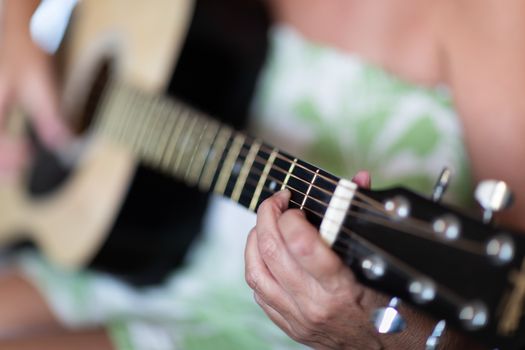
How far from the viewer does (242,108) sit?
0.85 metres

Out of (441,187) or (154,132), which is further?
(154,132)

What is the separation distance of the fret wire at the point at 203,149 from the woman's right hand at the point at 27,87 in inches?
15.4

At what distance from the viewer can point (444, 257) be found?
0.40 m

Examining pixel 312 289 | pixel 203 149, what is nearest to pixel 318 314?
pixel 312 289

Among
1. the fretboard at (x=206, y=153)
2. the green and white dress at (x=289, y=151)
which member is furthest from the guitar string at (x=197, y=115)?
the green and white dress at (x=289, y=151)

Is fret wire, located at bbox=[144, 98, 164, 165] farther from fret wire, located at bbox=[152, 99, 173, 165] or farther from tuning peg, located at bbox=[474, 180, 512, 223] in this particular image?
tuning peg, located at bbox=[474, 180, 512, 223]

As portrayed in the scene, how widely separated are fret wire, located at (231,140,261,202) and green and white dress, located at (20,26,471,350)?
13 cm

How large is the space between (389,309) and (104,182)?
527 mm

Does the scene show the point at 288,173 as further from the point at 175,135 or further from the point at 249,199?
the point at 175,135

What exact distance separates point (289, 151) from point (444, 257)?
0.37m

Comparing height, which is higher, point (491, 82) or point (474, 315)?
point (491, 82)

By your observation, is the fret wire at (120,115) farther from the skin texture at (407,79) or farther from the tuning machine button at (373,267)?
the tuning machine button at (373,267)

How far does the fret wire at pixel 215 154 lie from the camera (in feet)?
1.97

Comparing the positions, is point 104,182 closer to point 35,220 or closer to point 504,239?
point 35,220
